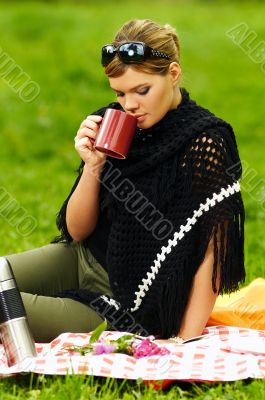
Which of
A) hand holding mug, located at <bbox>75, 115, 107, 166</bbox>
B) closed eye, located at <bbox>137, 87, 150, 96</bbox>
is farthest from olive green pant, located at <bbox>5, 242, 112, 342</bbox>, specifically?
closed eye, located at <bbox>137, 87, 150, 96</bbox>

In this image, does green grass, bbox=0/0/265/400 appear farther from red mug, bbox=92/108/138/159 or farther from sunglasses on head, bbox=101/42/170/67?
red mug, bbox=92/108/138/159

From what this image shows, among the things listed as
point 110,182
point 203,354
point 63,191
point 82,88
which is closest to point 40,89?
point 82,88

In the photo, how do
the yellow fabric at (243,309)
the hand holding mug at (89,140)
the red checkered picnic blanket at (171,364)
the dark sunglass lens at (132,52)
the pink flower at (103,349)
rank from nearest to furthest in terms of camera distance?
1. the red checkered picnic blanket at (171,364)
2. the pink flower at (103,349)
3. the dark sunglass lens at (132,52)
4. the hand holding mug at (89,140)
5. the yellow fabric at (243,309)

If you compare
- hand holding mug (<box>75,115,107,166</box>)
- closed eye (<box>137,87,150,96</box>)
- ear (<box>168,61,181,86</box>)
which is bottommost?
hand holding mug (<box>75,115,107,166</box>)

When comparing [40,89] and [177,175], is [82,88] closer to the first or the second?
[40,89]

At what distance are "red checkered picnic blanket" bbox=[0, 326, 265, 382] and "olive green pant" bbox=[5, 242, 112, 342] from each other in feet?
0.64

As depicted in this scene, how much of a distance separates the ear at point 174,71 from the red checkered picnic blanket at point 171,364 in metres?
1.20

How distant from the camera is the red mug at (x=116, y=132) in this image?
3.73 meters

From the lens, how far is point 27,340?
142 inches

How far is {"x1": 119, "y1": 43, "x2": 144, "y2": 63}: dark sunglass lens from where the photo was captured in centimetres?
369

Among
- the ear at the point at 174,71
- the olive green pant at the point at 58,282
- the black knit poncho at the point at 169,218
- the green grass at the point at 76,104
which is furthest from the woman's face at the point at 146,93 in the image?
the olive green pant at the point at 58,282

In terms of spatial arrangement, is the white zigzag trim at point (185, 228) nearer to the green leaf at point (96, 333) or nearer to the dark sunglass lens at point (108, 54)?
the green leaf at point (96, 333)

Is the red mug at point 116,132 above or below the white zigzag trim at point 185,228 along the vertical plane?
above

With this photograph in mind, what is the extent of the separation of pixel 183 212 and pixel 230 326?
0.70m
